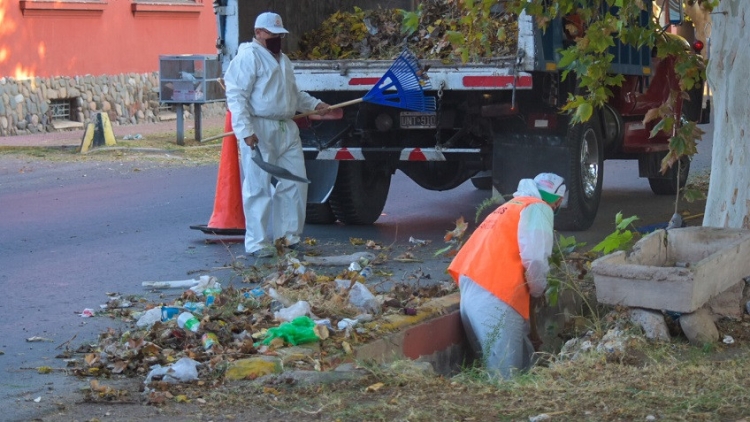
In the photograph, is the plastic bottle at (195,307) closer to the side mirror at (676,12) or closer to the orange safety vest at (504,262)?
the orange safety vest at (504,262)

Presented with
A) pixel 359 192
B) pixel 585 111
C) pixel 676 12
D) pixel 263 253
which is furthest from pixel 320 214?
pixel 585 111

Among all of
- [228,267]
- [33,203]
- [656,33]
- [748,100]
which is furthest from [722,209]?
[33,203]

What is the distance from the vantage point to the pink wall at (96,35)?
1850 cm

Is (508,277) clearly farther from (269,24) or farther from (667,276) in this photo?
(269,24)

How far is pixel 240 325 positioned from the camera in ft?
19.9

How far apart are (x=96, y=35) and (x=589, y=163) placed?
1219cm

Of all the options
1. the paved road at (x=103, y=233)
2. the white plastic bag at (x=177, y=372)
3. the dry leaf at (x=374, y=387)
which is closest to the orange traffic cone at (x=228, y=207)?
the paved road at (x=103, y=233)

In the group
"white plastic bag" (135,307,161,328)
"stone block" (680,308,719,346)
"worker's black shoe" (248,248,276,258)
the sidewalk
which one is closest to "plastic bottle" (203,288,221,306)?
"white plastic bag" (135,307,161,328)

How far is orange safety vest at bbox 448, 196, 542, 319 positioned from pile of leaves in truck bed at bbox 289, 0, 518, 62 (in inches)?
121

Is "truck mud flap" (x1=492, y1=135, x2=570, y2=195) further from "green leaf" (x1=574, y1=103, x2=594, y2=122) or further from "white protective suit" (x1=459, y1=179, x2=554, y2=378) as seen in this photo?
"white protective suit" (x1=459, y1=179, x2=554, y2=378)

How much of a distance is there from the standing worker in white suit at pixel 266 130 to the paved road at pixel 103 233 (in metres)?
0.37

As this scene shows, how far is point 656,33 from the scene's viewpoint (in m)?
7.77

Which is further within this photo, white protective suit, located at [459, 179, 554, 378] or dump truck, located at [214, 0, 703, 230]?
dump truck, located at [214, 0, 703, 230]

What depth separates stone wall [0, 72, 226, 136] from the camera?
59.9ft
